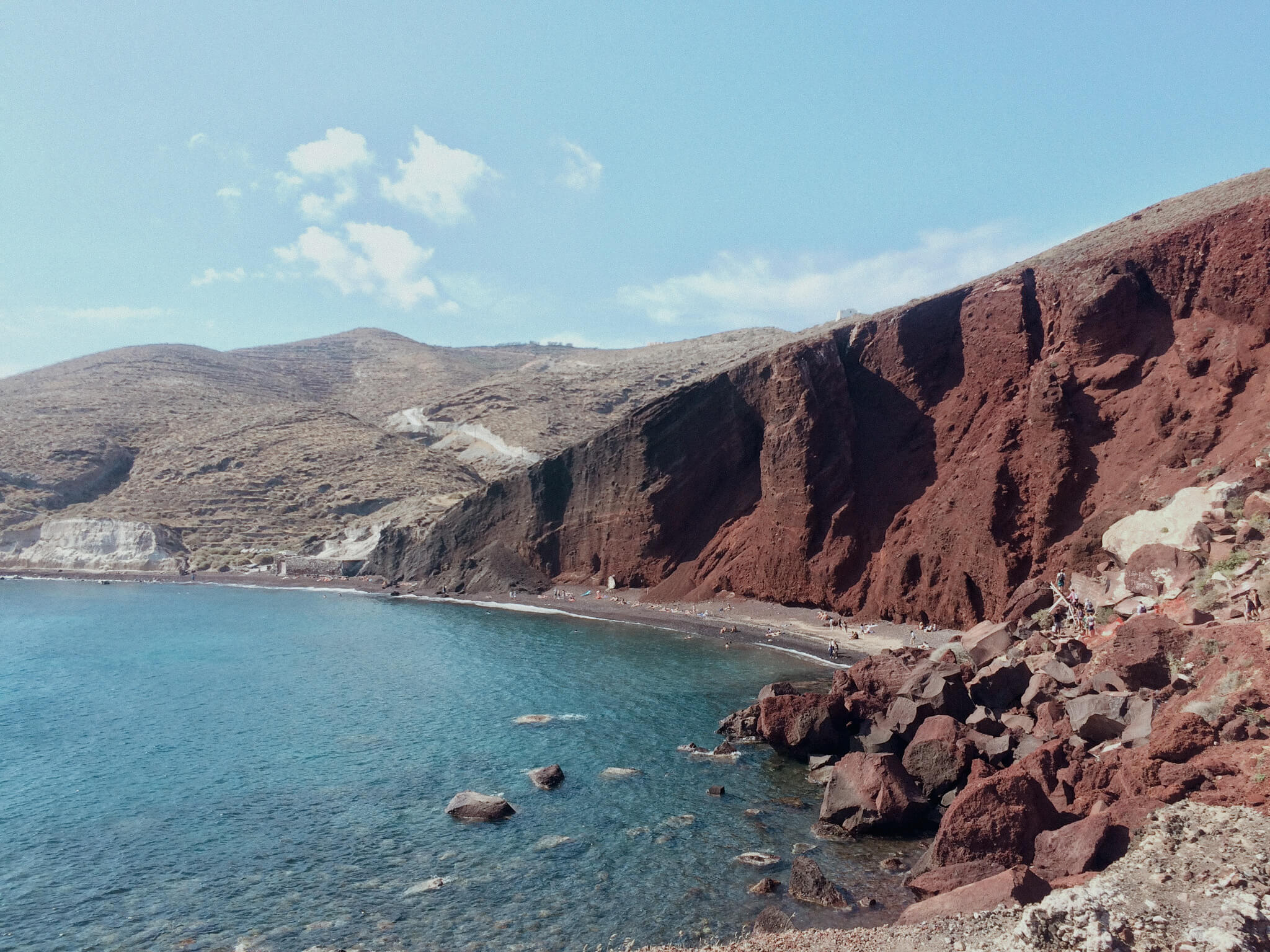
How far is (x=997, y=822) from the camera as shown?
15805mm

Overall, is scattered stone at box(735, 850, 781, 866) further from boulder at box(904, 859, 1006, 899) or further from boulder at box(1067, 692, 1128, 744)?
boulder at box(1067, 692, 1128, 744)

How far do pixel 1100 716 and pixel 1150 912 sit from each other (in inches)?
376

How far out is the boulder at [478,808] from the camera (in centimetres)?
Answer: 2088

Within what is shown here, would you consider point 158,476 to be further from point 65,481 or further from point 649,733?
point 649,733

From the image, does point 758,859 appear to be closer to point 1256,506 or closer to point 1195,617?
point 1195,617

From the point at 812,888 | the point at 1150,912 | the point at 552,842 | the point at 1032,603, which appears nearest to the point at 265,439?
the point at 1032,603

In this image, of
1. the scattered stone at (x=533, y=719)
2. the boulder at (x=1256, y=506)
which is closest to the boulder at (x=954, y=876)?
the boulder at (x=1256, y=506)

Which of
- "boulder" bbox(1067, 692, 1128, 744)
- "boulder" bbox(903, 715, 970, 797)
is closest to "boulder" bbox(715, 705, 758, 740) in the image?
"boulder" bbox(903, 715, 970, 797)

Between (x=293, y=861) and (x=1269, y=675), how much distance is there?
22308 millimetres

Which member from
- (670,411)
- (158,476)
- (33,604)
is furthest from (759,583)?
(158,476)

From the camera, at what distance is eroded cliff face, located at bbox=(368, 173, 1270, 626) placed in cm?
3862

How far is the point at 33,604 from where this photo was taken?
2611 inches

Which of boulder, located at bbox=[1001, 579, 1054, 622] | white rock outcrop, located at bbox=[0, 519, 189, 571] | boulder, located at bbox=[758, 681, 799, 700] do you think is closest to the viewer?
boulder, located at bbox=[758, 681, 799, 700]

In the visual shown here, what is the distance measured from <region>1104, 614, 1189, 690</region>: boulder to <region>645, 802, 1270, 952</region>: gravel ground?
702 cm
